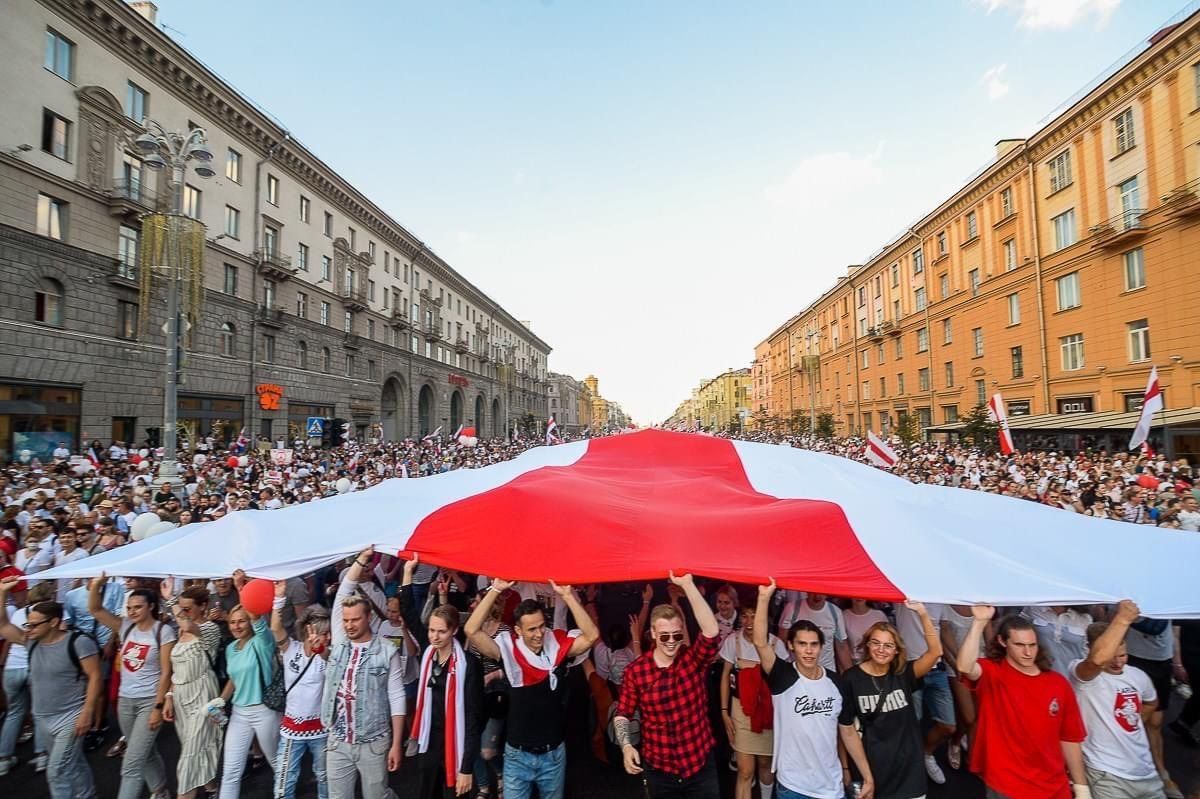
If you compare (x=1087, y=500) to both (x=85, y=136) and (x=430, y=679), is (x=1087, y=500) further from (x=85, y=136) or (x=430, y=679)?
(x=85, y=136)

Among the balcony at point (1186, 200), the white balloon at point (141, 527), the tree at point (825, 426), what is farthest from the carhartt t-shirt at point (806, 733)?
the tree at point (825, 426)

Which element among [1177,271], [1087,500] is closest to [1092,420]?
[1177,271]

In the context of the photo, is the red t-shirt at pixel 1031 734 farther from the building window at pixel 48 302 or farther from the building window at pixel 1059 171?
the building window at pixel 1059 171

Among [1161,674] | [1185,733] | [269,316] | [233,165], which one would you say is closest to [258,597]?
[1161,674]

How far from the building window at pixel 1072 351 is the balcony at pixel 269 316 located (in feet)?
133

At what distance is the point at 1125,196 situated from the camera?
22.3 m

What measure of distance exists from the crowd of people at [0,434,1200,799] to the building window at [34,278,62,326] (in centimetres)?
1921

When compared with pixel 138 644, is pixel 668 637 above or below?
above

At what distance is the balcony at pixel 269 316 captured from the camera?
2983 cm

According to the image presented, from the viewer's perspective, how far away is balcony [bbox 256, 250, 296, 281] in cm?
3020

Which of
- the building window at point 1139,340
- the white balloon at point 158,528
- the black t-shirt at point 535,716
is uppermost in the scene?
the building window at point 1139,340

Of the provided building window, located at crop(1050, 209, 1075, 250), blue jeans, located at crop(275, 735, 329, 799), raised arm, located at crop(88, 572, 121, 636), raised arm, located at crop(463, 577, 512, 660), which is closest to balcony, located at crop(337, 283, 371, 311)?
raised arm, located at crop(88, 572, 121, 636)

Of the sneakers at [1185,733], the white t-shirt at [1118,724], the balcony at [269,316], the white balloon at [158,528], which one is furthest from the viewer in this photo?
→ the balcony at [269,316]

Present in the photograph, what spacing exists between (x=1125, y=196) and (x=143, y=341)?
40.2 metres
